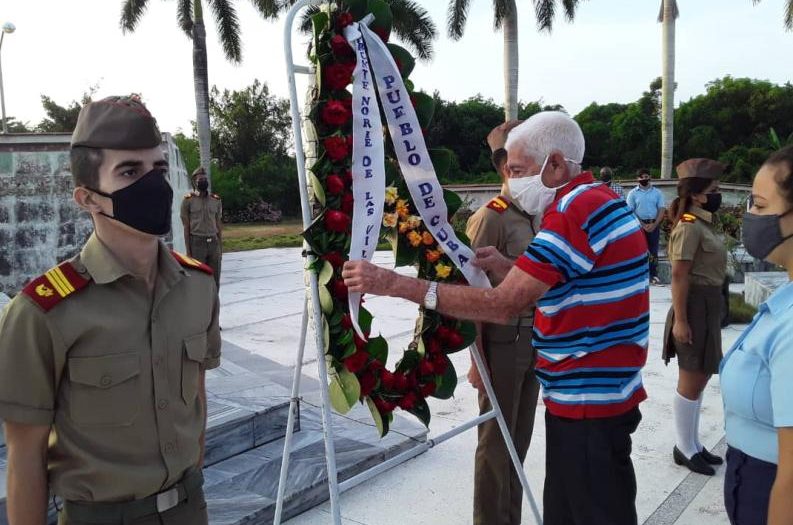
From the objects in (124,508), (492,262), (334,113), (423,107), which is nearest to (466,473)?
(492,262)

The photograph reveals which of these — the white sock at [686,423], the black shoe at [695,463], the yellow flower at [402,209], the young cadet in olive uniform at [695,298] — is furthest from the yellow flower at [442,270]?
the black shoe at [695,463]

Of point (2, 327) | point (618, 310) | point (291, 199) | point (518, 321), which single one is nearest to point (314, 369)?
point (518, 321)

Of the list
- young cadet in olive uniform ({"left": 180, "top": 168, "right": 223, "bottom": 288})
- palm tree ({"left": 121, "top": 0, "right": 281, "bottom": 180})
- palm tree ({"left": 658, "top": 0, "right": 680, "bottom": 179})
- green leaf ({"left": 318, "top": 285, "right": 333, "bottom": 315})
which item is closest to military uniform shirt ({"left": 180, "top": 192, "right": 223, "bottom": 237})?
young cadet in olive uniform ({"left": 180, "top": 168, "right": 223, "bottom": 288})

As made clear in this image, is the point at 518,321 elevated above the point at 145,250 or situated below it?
below

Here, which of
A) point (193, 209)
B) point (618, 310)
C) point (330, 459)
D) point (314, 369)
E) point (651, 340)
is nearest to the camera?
point (618, 310)

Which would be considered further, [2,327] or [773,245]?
[773,245]

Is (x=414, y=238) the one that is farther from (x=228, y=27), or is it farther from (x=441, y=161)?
(x=228, y=27)

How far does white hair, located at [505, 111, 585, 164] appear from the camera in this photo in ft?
6.79

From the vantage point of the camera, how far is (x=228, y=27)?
19625 mm

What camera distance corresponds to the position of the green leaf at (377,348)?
2.33m

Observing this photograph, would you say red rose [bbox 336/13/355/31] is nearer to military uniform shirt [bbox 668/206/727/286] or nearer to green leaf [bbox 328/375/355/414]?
green leaf [bbox 328/375/355/414]

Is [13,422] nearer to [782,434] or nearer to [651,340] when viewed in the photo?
[782,434]

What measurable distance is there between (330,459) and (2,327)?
1099mm

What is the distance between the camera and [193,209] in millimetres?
7750
